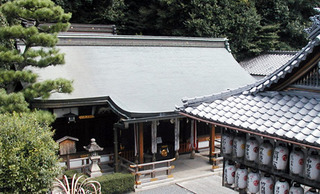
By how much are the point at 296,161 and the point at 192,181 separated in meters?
7.05

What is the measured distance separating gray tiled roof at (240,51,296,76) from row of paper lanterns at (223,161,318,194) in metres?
21.9

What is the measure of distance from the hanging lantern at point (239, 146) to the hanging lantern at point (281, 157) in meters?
1.08

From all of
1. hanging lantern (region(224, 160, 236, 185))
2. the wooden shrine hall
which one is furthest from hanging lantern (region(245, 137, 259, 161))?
the wooden shrine hall

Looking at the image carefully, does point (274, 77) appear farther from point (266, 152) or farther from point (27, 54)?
point (27, 54)

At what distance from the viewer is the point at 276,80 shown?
7.77 metres

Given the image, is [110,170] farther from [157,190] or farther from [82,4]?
[82,4]

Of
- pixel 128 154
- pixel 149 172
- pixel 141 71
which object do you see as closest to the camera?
pixel 149 172

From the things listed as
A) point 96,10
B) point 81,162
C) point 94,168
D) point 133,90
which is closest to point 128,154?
point 81,162

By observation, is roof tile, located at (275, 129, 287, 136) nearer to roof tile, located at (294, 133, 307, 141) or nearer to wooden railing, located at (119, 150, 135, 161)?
roof tile, located at (294, 133, 307, 141)

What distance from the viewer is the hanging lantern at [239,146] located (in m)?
8.38

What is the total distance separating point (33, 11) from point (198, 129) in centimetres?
991

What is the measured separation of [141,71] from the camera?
51.9 ft

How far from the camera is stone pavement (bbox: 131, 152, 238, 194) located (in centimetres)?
1260

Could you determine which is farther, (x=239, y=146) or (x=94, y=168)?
(x=94, y=168)
